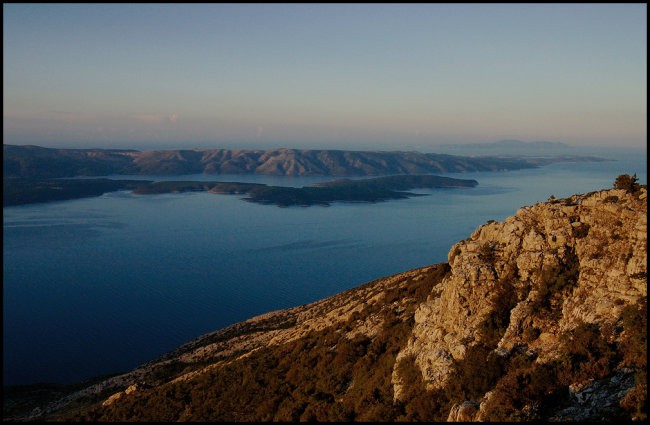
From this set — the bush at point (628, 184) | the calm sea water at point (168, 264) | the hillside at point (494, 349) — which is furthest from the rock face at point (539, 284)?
the calm sea water at point (168, 264)

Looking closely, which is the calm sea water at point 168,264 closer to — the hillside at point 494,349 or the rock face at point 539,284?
the hillside at point 494,349

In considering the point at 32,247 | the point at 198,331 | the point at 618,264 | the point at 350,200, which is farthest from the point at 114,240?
the point at 618,264

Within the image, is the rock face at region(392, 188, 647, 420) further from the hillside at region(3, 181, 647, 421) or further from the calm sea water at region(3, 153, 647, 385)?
the calm sea water at region(3, 153, 647, 385)

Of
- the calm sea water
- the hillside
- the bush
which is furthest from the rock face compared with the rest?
the calm sea water

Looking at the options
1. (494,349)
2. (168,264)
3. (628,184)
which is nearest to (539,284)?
(494,349)

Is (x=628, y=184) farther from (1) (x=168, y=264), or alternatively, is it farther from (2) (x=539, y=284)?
(1) (x=168, y=264)

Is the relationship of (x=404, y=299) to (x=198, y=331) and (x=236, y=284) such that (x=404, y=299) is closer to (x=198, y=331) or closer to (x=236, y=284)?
(x=198, y=331)
